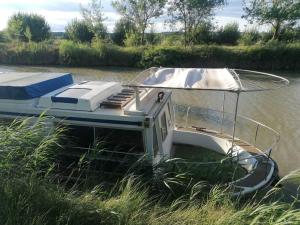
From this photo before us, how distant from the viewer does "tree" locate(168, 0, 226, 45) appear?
28.5 meters

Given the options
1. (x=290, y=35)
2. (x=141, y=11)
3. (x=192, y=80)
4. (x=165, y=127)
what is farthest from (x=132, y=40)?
(x=192, y=80)

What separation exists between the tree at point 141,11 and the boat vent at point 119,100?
23750 mm

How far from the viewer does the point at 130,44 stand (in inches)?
1136

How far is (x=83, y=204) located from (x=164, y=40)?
26.5 metres

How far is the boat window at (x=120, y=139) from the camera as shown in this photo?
527 centimetres

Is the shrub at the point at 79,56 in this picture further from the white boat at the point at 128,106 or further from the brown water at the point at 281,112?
the white boat at the point at 128,106

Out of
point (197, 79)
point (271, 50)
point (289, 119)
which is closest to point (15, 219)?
point (197, 79)

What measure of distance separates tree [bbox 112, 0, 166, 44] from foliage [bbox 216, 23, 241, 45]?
238 inches

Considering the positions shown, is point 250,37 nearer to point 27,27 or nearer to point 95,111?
point 27,27

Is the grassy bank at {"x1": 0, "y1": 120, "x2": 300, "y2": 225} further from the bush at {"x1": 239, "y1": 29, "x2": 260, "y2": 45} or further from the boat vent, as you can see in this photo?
the bush at {"x1": 239, "y1": 29, "x2": 260, "y2": 45}

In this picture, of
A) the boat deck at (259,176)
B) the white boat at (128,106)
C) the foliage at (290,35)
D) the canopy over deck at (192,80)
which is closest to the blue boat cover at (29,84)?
the white boat at (128,106)

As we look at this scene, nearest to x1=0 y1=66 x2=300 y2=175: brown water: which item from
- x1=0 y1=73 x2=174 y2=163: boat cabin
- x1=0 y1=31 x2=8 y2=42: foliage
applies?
x1=0 y1=73 x2=174 y2=163: boat cabin

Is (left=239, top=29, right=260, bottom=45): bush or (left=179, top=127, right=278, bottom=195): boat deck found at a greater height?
(left=179, top=127, right=278, bottom=195): boat deck

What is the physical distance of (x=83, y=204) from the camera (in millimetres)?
4145
